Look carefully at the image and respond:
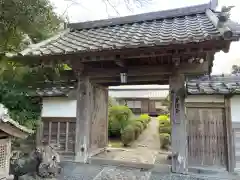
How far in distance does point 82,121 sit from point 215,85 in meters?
3.51

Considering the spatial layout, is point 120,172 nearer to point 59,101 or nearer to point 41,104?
point 59,101

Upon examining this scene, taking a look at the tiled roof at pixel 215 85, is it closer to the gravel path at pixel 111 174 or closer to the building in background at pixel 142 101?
the gravel path at pixel 111 174

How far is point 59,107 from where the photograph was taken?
5.77 m

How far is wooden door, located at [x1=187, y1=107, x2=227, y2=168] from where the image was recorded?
4691mm

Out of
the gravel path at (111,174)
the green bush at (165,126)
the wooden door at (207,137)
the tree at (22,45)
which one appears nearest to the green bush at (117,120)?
the green bush at (165,126)

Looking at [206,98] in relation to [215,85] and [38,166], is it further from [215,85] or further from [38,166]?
[38,166]

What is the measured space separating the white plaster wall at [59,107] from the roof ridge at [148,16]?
104 inches

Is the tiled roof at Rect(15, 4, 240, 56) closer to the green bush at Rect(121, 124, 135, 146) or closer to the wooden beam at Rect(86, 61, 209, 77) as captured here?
the wooden beam at Rect(86, 61, 209, 77)

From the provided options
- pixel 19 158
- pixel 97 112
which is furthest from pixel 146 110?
pixel 19 158

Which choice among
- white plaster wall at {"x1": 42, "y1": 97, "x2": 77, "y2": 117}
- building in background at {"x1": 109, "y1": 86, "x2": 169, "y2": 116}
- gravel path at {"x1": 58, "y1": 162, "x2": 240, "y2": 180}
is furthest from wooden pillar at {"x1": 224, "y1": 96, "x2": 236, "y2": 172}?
building in background at {"x1": 109, "y1": 86, "x2": 169, "y2": 116}

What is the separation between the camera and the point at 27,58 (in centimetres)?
492

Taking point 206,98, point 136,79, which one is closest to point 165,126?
point 136,79

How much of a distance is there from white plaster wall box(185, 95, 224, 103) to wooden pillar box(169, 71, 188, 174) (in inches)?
7.5

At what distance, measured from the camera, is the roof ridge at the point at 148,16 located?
19.6ft
